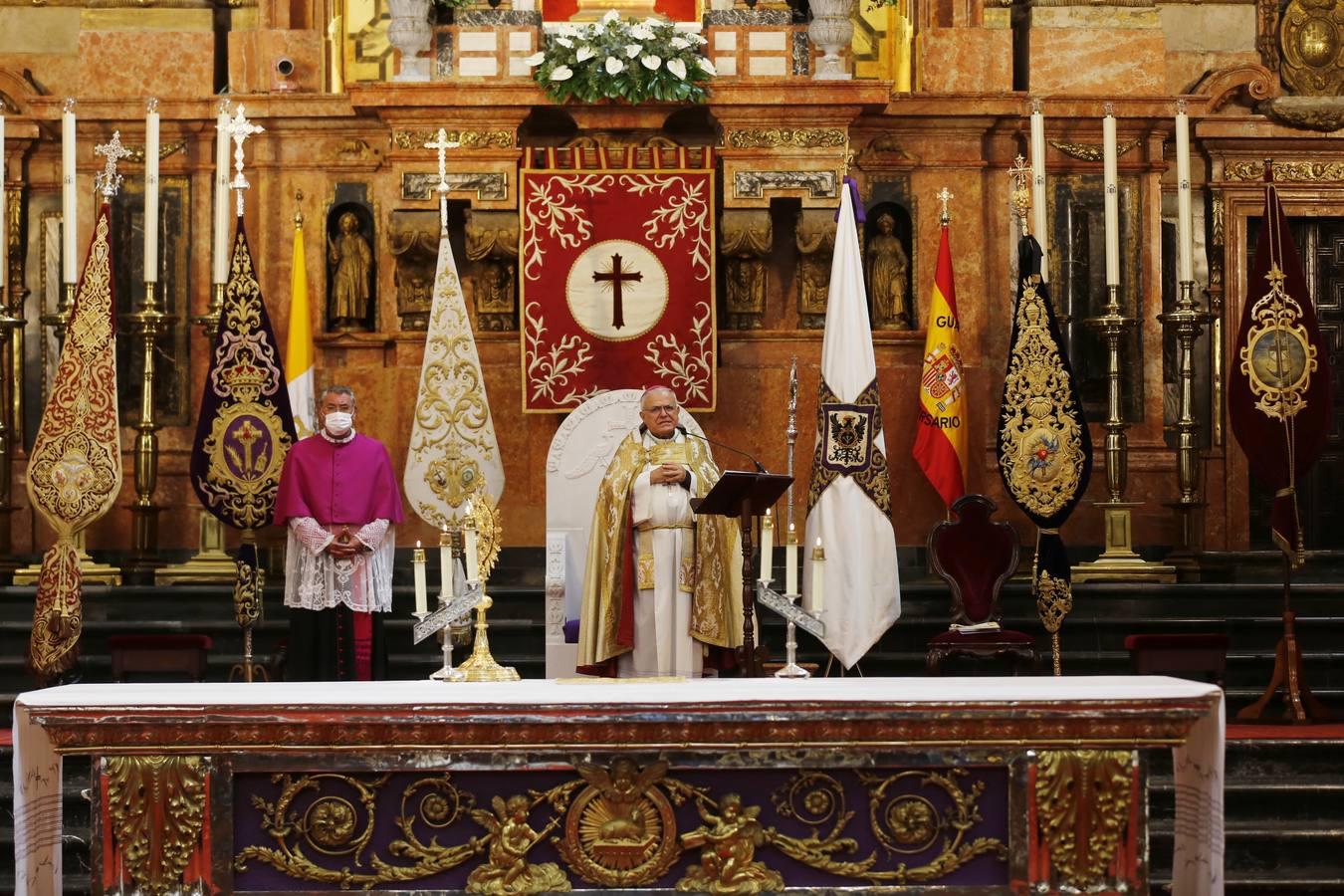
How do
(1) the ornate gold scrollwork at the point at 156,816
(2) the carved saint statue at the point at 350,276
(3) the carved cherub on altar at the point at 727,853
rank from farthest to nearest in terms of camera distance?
(2) the carved saint statue at the point at 350,276
(3) the carved cherub on altar at the point at 727,853
(1) the ornate gold scrollwork at the point at 156,816

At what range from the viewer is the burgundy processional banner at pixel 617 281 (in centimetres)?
1127

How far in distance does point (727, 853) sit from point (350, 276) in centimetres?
623

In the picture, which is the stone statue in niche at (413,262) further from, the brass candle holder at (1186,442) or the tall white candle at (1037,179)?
the brass candle holder at (1186,442)

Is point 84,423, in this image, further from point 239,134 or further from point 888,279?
point 888,279

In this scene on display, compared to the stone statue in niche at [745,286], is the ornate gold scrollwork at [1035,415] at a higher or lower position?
lower

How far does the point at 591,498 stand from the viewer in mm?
10328

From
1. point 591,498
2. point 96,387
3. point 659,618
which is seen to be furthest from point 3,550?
point 659,618

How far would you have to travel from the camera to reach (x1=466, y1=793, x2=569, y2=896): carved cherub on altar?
632cm

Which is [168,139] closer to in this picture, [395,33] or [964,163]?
[395,33]

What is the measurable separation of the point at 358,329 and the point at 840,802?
20.3 feet

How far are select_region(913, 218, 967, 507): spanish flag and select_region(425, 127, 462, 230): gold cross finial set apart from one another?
8.80 ft

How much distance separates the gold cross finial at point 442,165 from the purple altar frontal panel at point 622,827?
5145mm

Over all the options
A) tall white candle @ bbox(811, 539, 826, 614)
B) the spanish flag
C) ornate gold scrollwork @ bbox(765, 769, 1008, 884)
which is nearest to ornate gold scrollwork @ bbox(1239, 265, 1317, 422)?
the spanish flag

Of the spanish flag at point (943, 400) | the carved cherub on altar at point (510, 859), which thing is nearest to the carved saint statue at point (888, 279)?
the spanish flag at point (943, 400)
